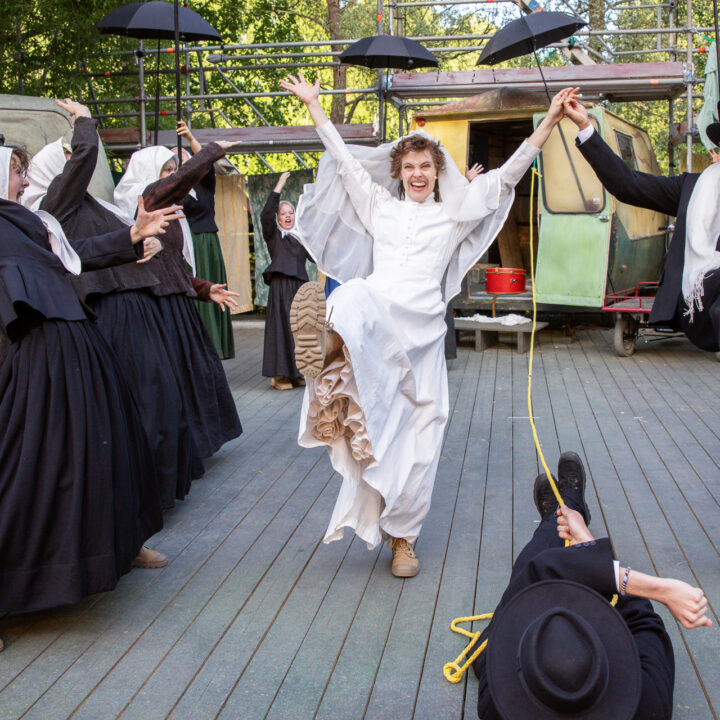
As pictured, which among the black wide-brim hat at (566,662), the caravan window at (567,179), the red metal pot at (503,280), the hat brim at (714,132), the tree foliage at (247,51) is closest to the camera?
the black wide-brim hat at (566,662)

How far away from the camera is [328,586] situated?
12.6ft

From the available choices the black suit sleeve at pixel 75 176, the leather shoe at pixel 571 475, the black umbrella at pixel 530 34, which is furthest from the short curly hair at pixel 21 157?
the black umbrella at pixel 530 34

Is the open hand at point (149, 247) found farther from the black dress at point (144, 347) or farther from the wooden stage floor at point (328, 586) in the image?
the wooden stage floor at point (328, 586)

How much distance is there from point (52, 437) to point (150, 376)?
1409 mm

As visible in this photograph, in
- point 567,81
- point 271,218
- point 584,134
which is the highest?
point 567,81

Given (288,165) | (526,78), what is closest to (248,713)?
(526,78)

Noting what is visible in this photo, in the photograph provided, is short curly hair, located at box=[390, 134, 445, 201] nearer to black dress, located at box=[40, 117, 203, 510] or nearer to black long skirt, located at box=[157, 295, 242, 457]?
black dress, located at box=[40, 117, 203, 510]

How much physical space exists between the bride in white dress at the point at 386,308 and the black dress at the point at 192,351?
0.90 m

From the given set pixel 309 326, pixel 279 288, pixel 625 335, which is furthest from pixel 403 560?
pixel 625 335

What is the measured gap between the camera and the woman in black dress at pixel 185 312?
200 inches

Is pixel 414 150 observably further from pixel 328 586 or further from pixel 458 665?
pixel 458 665

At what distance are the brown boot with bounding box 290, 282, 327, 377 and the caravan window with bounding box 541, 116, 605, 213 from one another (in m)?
7.41

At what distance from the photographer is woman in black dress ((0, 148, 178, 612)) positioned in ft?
10.8

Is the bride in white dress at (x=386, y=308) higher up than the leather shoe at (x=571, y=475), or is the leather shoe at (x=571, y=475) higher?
the bride in white dress at (x=386, y=308)
